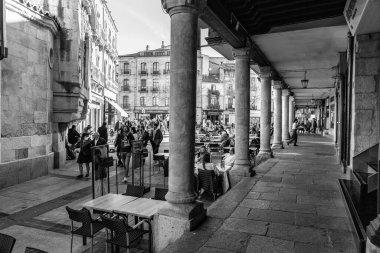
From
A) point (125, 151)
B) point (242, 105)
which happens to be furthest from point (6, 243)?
point (125, 151)

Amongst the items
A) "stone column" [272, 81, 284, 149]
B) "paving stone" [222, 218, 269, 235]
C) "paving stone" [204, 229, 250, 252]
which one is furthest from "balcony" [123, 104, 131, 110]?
"paving stone" [204, 229, 250, 252]

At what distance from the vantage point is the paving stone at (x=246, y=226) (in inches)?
161

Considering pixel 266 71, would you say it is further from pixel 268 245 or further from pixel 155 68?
pixel 155 68

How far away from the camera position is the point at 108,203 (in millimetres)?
4836

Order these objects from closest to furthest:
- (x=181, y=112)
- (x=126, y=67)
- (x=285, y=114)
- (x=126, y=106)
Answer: (x=181, y=112)
(x=285, y=114)
(x=126, y=106)
(x=126, y=67)

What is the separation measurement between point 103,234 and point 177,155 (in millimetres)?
2295

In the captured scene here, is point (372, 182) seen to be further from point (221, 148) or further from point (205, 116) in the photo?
point (205, 116)

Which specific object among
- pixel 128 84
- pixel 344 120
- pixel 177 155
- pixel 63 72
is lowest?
pixel 177 155

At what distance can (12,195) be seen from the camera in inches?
289

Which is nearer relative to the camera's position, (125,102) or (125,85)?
(125,85)

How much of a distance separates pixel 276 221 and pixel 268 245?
0.89 metres

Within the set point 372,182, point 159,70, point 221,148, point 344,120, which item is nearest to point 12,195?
point 221,148

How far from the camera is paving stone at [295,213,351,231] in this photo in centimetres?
421

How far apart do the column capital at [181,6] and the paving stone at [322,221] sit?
356cm
